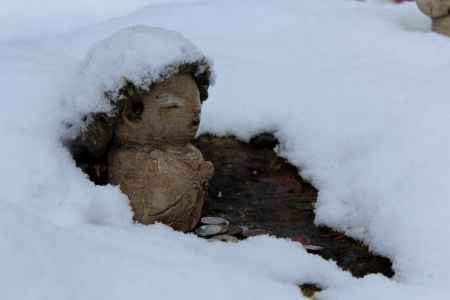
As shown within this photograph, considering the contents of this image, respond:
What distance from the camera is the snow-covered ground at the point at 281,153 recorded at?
254 centimetres

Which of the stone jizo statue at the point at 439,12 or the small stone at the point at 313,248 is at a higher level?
the stone jizo statue at the point at 439,12

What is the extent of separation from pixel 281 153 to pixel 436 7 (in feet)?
8.48


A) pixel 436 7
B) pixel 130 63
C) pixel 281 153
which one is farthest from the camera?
pixel 436 7

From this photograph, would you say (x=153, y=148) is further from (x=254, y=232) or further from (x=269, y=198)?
(x=269, y=198)

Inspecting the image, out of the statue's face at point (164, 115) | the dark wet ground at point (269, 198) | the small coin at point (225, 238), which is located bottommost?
the dark wet ground at point (269, 198)

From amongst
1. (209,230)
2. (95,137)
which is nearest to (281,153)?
(209,230)

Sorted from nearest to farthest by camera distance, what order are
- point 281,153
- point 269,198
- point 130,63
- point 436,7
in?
point 130,63 < point 269,198 < point 281,153 < point 436,7

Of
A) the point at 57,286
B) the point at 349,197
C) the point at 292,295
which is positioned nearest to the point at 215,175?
the point at 349,197

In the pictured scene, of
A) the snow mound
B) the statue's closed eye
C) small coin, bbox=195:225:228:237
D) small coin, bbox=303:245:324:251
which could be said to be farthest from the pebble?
the snow mound

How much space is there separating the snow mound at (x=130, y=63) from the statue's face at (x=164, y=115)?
0.08m

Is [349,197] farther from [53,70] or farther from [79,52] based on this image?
[79,52]

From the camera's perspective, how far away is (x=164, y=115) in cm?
334

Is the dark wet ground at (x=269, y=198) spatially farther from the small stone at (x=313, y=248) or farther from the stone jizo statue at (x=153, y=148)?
the stone jizo statue at (x=153, y=148)

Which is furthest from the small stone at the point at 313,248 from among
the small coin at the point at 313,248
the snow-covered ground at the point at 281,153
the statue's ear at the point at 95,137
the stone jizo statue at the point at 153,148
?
the statue's ear at the point at 95,137
